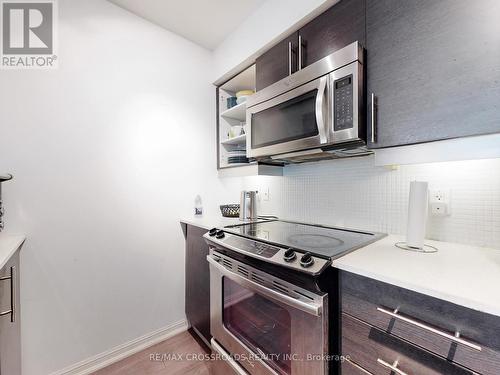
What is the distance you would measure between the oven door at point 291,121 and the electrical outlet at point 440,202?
59 cm

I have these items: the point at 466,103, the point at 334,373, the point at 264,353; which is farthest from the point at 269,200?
the point at 466,103

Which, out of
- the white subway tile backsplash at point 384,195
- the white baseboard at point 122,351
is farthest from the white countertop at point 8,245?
the white subway tile backsplash at point 384,195

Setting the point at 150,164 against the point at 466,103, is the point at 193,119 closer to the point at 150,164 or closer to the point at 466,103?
the point at 150,164

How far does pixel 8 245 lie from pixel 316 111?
1.66m

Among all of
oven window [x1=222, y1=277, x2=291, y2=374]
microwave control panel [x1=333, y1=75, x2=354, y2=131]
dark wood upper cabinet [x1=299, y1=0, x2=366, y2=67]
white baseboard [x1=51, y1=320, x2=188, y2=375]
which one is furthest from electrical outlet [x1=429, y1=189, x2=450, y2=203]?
white baseboard [x1=51, y1=320, x2=188, y2=375]

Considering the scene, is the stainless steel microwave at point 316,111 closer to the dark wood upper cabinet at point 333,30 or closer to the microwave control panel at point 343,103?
the microwave control panel at point 343,103

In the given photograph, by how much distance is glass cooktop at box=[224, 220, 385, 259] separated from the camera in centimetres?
97

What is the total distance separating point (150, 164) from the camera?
1830 millimetres

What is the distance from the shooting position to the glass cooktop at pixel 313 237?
97cm

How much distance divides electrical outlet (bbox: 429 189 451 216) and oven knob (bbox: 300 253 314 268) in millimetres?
709

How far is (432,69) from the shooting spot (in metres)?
0.84

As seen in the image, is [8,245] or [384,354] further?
[8,245]

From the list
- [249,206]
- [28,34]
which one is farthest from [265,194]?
[28,34]

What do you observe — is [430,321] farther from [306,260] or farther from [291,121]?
[291,121]
